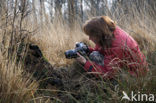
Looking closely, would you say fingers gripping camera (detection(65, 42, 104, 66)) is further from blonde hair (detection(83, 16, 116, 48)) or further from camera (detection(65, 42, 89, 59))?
blonde hair (detection(83, 16, 116, 48))

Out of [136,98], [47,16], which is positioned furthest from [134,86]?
[47,16]

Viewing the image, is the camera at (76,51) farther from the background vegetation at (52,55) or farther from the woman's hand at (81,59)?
the background vegetation at (52,55)

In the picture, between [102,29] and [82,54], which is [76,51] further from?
[102,29]

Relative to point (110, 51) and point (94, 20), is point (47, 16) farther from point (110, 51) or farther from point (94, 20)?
point (110, 51)

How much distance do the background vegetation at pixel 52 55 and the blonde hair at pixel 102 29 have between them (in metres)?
0.13

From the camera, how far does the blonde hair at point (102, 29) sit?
1.72 metres

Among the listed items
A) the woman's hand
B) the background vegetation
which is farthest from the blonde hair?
the woman's hand

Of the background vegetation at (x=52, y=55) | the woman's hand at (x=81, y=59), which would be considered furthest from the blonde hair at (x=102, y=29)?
the woman's hand at (x=81, y=59)

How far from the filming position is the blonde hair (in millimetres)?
1718

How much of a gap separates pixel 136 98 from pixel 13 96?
0.72m

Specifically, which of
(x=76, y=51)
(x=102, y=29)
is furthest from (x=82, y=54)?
(x=102, y=29)

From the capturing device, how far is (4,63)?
1.12 m

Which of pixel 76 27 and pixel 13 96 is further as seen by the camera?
pixel 76 27

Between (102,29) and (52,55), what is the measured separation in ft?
3.46
